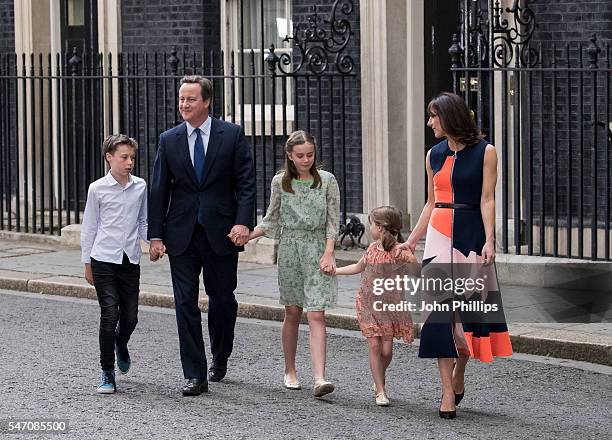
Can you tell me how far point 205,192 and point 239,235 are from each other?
31 centimetres

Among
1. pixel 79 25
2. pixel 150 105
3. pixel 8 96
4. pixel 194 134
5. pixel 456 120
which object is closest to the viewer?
pixel 456 120

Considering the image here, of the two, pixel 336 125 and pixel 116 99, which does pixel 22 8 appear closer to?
pixel 116 99

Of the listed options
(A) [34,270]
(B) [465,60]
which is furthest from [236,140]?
(A) [34,270]

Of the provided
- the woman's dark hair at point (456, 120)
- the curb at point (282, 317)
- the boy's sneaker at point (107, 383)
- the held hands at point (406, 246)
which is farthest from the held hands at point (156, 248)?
the curb at point (282, 317)

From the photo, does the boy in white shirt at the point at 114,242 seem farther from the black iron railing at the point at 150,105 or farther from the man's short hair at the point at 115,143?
the black iron railing at the point at 150,105

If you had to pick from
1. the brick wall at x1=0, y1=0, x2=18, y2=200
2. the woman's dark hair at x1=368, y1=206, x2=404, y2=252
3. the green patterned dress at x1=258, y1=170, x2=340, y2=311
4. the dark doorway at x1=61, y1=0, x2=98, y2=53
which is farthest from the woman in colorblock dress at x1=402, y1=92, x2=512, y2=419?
the dark doorway at x1=61, y1=0, x2=98, y2=53

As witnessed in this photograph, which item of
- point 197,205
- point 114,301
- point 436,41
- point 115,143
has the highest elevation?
point 436,41

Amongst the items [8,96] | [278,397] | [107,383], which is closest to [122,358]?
[107,383]

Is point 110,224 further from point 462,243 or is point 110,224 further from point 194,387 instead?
point 462,243

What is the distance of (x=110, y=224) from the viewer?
8617 millimetres

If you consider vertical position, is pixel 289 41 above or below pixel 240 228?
above

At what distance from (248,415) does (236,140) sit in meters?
1.61

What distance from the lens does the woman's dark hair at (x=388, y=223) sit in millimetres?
8055

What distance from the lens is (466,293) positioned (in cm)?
778
